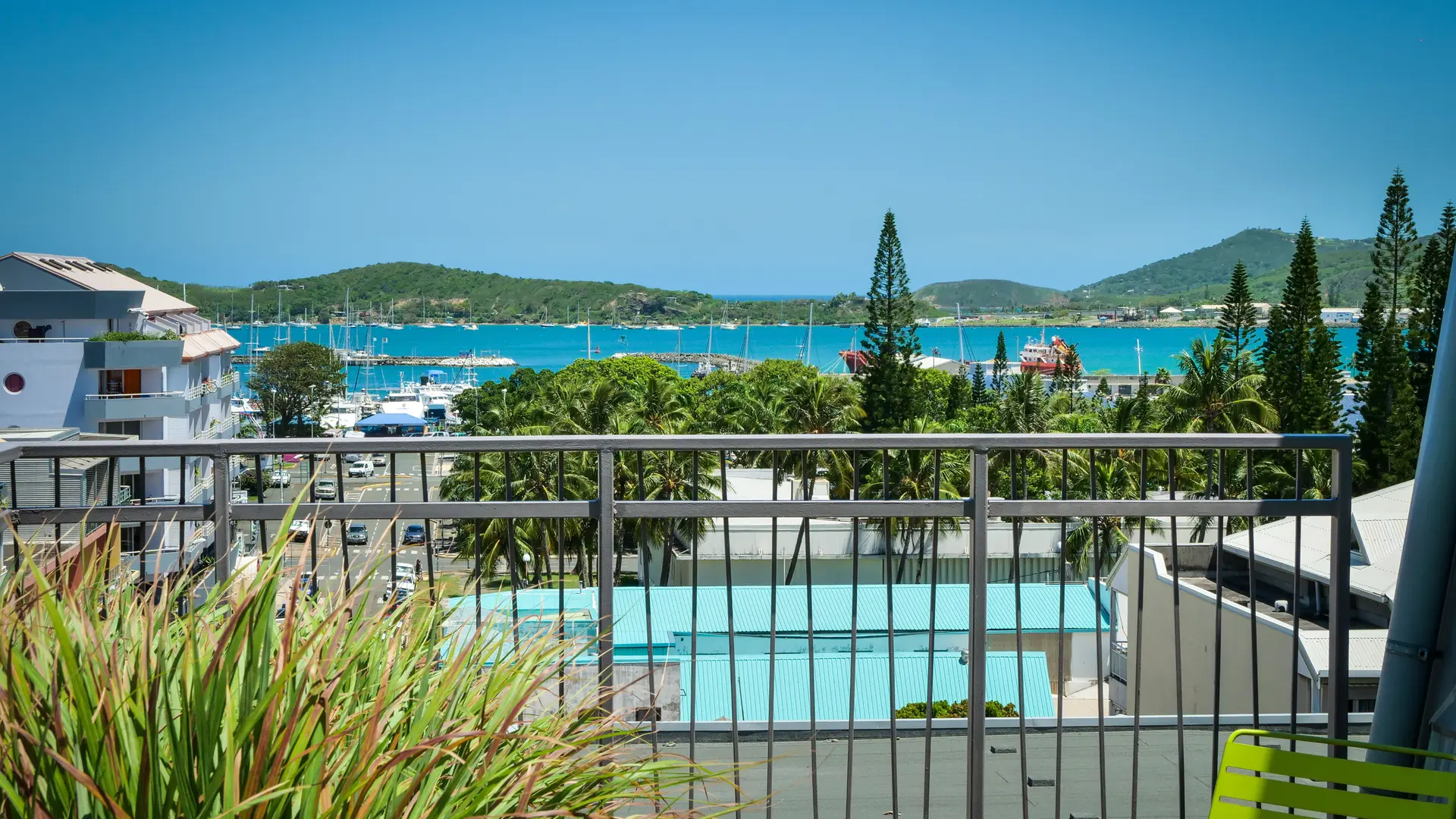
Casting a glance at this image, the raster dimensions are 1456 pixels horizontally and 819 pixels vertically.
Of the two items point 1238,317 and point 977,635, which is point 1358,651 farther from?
point 1238,317

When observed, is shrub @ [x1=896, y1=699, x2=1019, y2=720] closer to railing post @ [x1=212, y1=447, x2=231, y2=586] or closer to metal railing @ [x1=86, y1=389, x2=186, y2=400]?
railing post @ [x1=212, y1=447, x2=231, y2=586]

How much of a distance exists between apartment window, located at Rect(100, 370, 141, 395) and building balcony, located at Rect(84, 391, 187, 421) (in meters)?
0.16

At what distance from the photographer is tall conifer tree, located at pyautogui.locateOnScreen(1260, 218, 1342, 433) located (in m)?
30.3

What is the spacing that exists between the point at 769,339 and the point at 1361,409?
152 m

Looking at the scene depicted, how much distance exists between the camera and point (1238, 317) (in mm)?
34375

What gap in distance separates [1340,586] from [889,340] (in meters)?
32.7

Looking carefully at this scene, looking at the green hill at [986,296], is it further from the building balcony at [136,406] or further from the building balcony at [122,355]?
the building balcony at [122,355]

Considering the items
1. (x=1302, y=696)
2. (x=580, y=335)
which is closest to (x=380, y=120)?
(x=580, y=335)

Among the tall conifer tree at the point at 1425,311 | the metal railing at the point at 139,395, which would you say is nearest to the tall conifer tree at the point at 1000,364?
the tall conifer tree at the point at 1425,311

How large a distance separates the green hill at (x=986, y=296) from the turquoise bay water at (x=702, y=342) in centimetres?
559

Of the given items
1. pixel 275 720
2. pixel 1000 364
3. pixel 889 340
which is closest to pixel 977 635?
pixel 275 720

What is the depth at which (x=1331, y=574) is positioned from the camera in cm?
243

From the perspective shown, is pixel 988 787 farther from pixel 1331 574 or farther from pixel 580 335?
pixel 580 335

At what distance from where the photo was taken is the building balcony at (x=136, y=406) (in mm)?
23312
